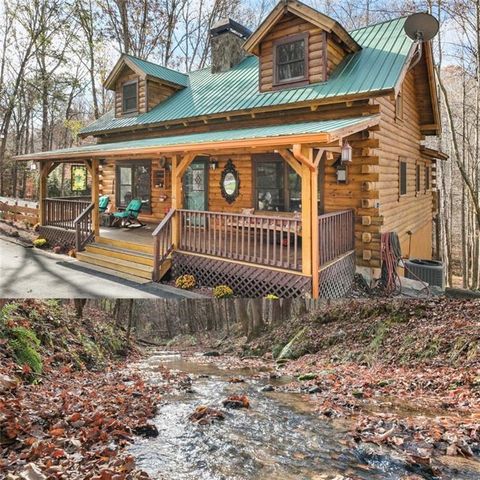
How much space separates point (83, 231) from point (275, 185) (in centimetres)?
455

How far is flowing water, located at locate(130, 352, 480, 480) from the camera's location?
4398mm

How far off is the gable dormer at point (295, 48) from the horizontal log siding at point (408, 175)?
4.70ft

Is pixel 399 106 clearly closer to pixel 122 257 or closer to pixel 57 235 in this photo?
pixel 122 257

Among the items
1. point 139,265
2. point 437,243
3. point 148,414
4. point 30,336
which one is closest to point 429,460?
point 148,414

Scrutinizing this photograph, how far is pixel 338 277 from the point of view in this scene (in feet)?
23.8

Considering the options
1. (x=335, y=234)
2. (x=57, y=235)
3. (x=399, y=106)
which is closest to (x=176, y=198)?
(x=335, y=234)

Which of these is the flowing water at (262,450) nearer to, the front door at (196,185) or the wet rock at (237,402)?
the wet rock at (237,402)

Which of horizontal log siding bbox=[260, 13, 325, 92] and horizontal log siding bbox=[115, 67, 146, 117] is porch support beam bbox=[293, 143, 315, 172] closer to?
horizontal log siding bbox=[260, 13, 325, 92]

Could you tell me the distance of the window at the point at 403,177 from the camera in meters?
10.6

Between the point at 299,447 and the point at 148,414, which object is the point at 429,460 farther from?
the point at 148,414

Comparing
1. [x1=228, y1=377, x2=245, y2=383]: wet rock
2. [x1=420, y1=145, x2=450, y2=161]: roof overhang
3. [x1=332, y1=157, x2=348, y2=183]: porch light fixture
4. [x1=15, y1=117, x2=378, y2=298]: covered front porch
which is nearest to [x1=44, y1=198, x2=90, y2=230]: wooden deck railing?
[x1=15, y1=117, x2=378, y2=298]: covered front porch

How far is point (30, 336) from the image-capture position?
781 cm

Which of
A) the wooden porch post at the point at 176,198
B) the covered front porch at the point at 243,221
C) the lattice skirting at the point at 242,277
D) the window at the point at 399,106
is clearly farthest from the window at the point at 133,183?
the window at the point at 399,106

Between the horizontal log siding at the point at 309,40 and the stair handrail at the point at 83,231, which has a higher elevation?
the horizontal log siding at the point at 309,40
